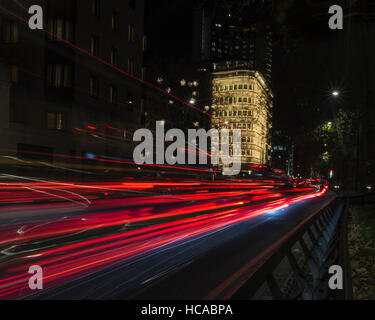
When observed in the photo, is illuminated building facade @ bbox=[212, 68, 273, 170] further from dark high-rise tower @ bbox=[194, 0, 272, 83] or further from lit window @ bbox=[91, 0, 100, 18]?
dark high-rise tower @ bbox=[194, 0, 272, 83]

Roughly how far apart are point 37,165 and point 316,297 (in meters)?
18.9

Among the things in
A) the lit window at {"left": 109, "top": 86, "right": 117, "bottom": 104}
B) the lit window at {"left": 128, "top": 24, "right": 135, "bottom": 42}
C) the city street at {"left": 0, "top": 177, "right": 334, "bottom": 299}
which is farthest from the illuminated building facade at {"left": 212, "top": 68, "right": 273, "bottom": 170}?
the city street at {"left": 0, "top": 177, "right": 334, "bottom": 299}

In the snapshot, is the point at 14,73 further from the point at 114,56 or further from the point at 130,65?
the point at 130,65

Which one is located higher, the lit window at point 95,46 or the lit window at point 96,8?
the lit window at point 96,8

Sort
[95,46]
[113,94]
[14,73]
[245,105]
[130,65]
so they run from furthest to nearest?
[245,105]
[130,65]
[113,94]
[95,46]
[14,73]

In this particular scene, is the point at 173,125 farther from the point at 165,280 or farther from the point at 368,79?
the point at 165,280

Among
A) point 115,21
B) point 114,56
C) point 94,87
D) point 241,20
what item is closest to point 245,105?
point 115,21

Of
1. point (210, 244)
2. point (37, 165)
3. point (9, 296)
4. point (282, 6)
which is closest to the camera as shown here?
point (9, 296)

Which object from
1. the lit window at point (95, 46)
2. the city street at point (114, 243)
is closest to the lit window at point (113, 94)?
the lit window at point (95, 46)

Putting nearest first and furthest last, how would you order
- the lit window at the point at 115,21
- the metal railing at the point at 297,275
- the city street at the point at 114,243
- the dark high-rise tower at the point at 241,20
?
the metal railing at the point at 297,275, the city street at the point at 114,243, the dark high-rise tower at the point at 241,20, the lit window at the point at 115,21

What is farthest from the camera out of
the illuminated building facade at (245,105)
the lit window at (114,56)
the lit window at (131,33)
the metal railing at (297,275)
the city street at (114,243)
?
the illuminated building facade at (245,105)

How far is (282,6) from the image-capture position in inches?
352

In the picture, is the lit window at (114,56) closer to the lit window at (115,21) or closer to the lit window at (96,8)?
the lit window at (115,21)
